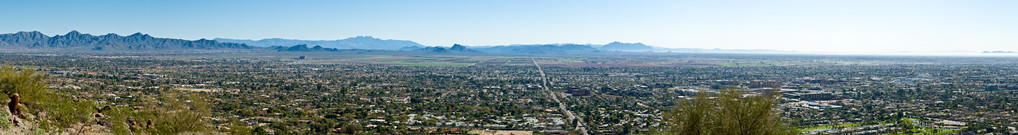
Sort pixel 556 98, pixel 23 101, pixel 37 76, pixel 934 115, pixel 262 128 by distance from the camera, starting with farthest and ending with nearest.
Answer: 1. pixel 556 98
2. pixel 934 115
3. pixel 262 128
4. pixel 37 76
5. pixel 23 101

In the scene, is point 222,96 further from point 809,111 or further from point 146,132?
point 809,111

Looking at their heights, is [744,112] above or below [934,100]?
above

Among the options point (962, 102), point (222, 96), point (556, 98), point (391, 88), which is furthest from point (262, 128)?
point (962, 102)

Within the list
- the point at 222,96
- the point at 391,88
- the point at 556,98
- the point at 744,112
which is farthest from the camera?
the point at 391,88

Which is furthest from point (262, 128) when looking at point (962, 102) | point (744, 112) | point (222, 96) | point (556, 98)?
point (962, 102)

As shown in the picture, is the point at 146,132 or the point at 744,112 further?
the point at 146,132

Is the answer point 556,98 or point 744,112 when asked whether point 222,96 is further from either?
point 744,112
